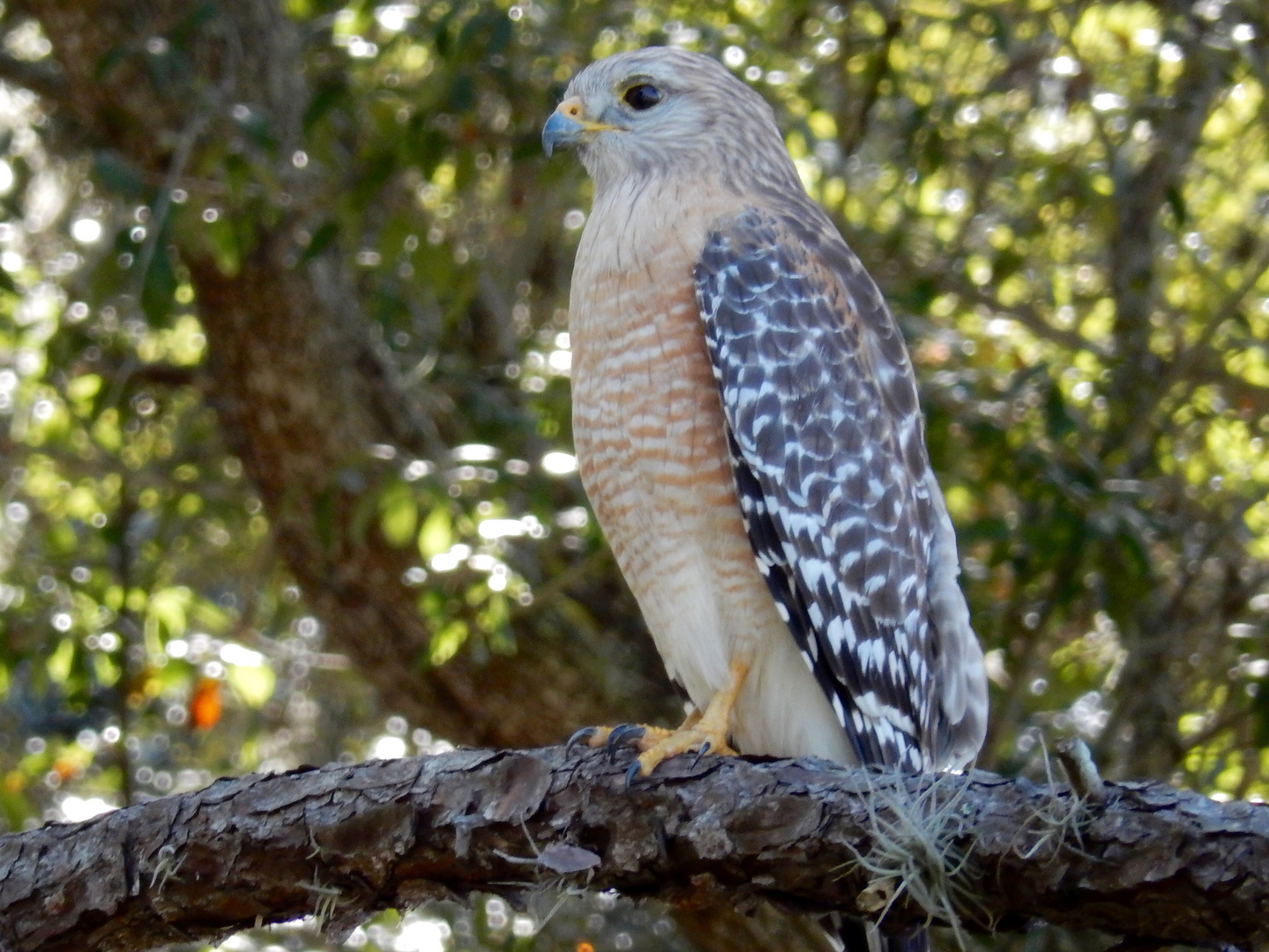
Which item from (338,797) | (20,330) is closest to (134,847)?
(338,797)

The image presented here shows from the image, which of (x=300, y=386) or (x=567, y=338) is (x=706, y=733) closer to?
(x=567, y=338)

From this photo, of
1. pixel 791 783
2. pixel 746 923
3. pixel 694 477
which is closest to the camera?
pixel 791 783

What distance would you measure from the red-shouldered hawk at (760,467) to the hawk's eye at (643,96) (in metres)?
0.10

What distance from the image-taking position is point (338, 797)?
2.57 metres

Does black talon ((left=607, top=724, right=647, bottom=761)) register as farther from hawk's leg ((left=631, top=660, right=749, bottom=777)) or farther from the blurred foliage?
the blurred foliage

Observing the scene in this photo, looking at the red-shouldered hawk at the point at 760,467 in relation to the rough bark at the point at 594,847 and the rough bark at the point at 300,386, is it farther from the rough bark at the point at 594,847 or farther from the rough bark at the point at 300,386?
the rough bark at the point at 300,386

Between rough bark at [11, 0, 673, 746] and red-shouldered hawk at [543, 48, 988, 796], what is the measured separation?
161cm

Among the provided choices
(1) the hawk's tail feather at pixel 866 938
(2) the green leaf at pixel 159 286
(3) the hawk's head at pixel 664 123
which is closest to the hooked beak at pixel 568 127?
(3) the hawk's head at pixel 664 123

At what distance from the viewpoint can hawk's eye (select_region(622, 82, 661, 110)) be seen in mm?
3746

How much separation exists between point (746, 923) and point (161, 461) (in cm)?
288

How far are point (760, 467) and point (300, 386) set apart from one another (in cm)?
247

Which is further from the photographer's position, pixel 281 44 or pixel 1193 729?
pixel 1193 729

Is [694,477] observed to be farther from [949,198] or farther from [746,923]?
[949,198]

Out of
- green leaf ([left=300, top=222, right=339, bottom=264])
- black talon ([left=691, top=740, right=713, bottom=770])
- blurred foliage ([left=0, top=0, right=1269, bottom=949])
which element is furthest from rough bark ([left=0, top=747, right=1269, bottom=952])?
green leaf ([left=300, top=222, right=339, bottom=264])
